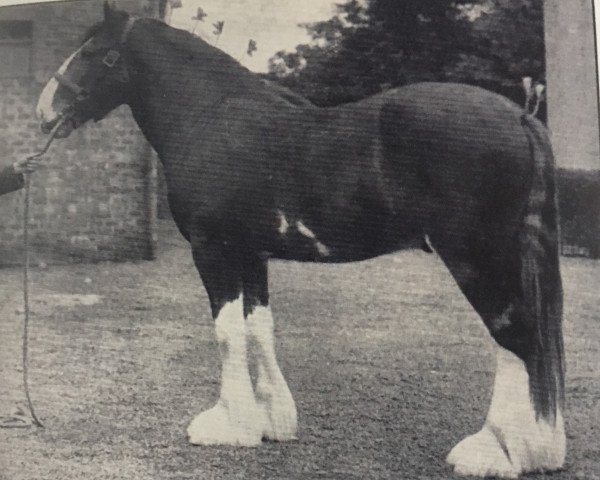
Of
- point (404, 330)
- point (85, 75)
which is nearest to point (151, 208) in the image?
point (85, 75)

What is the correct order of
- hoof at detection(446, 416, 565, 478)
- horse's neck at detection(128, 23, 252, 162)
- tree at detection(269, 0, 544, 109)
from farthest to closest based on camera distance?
horse's neck at detection(128, 23, 252, 162) → tree at detection(269, 0, 544, 109) → hoof at detection(446, 416, 565, 478)

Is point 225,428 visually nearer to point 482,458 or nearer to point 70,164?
point 482,458

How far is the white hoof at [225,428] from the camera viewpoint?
172 centimetres

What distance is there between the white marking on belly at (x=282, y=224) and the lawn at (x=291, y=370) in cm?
8

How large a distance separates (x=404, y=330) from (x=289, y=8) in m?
0.84

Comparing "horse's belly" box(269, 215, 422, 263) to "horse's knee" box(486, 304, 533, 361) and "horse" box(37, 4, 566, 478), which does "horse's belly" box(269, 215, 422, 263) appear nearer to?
"horse" box(37, 4, 566, 478)

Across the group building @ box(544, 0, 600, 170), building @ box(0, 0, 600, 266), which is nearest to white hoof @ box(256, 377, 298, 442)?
building @ box(0, 0, 600, 266)

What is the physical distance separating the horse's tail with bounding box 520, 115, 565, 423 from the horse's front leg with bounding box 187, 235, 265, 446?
2.09 ft

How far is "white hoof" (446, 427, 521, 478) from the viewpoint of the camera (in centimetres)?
155

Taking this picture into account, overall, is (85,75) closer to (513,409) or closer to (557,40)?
(557,40)

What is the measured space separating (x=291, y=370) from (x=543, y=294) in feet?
1.95

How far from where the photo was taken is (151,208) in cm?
187

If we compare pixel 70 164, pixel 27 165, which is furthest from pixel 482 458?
pixel 27 165

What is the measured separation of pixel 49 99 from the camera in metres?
1.93
